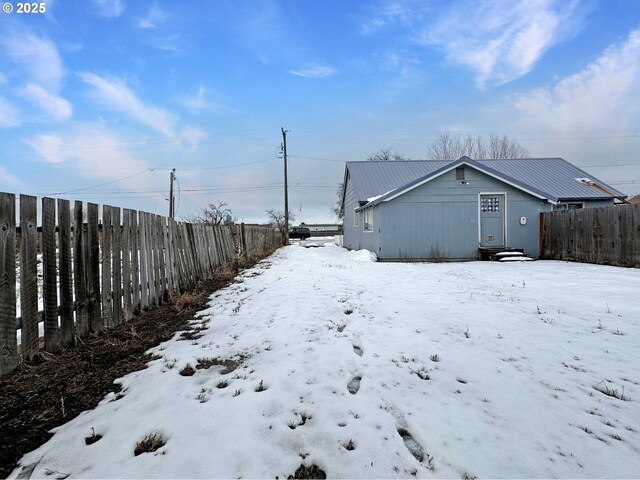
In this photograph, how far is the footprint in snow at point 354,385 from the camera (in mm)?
2432

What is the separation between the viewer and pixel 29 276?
2.78 meters

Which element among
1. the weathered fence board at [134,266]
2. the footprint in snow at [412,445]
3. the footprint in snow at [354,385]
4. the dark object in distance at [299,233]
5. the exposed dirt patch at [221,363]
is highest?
the dark object in distance at [299,233]

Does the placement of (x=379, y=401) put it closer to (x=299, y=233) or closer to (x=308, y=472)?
(x=308, y=472)

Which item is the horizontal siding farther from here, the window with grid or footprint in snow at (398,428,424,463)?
footprint in snow at (398,428,424,463)

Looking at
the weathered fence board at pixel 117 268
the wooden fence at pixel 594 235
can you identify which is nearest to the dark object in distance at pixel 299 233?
the wooden fence at pixel 594 235

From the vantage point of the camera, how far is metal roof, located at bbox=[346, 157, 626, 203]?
663 inches

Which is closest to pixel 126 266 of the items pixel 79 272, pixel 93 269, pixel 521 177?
pixel 93 269

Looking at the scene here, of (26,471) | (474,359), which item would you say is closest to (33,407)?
(26,471)

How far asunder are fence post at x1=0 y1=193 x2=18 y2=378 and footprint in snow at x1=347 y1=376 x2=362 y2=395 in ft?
9.11

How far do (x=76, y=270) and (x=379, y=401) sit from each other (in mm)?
3308

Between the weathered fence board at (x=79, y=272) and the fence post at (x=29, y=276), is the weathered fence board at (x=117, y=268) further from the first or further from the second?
the fence post at (x=29, y=276)

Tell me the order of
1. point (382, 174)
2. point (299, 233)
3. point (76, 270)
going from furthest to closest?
point (299, 233) < point (382, 174) < point (76, 270)

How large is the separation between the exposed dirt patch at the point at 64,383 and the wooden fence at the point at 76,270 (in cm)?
16

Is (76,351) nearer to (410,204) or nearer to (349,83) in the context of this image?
(410,204)
